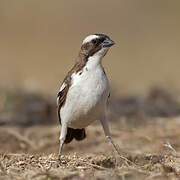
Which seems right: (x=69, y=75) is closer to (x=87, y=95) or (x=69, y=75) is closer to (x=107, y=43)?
(x=87, y=95)

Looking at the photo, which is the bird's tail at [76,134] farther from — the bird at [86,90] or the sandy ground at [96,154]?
the bird at [86,90]

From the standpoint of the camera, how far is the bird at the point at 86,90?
5.95 meters

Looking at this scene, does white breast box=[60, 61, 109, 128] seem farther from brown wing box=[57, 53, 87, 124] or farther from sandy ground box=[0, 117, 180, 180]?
sandy ground box=[0, 117, 180, 180]

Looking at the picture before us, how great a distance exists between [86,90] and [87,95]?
56 mm

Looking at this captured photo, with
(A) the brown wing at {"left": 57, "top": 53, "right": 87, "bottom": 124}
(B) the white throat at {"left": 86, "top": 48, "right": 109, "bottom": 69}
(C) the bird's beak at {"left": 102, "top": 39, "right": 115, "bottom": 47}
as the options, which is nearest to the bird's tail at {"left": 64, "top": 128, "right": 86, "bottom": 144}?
(A) the brown wing at {"left": 57, "top": 53, "right": 87, "bottom": 124}

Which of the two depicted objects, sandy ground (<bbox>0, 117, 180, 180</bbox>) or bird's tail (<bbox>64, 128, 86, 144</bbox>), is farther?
bird's tail (<bbox>64, 128, 86, 144</bbox>)

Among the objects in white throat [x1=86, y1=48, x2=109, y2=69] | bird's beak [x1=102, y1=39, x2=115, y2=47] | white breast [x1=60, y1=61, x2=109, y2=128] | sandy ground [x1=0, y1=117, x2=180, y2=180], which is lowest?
sandy ground [x1=0, y1=117, x2=180, y2=180]

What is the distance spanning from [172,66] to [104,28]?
6.90 meters

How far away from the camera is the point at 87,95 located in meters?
5.95

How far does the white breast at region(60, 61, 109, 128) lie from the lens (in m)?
5.94

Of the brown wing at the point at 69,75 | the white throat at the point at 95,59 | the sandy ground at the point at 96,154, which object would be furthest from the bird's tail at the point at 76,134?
the white throat at the point at 95,59

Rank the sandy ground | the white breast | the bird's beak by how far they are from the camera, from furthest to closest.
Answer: the bird's beak → the white breast → the sandy ground

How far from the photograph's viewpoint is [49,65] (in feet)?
59.5

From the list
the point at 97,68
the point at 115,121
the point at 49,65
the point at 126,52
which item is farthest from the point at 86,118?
the point at 126,52
